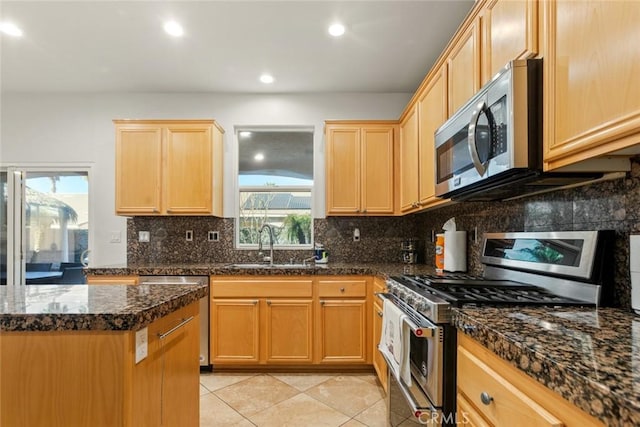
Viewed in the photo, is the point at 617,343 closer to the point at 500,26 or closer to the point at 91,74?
the point at 500,26

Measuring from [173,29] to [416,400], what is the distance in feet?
9.35

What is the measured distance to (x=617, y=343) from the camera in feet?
2.52

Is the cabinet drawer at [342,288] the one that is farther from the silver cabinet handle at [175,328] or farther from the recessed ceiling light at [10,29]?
the recessed ceiling light at [10,29]

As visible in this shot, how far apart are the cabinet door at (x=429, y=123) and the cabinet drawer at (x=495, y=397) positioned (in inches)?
51.9

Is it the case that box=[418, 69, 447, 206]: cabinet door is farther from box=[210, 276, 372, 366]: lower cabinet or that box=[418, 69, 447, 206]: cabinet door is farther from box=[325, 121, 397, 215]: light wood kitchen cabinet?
box=[210, 276, 372, 366]: lower cabinet

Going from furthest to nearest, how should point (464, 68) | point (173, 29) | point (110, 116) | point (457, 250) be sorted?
point (110, 116)
point (173, 29)
point (457, 250)
point (464, 68)

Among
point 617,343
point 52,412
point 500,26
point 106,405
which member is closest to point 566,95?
point 500,26

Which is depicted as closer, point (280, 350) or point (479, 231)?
point (479, 231)

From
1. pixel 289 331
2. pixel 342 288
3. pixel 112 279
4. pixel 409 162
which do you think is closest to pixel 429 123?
pixel 409 162

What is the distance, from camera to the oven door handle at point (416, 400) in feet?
4.27

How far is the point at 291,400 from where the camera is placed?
2369 mm

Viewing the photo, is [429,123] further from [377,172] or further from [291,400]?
[291,400]

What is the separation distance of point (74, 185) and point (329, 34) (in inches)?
124

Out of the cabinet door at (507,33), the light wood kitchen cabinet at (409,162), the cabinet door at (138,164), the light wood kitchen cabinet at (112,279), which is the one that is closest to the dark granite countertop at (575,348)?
the cabinet door at (507,33)
